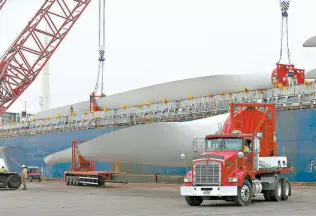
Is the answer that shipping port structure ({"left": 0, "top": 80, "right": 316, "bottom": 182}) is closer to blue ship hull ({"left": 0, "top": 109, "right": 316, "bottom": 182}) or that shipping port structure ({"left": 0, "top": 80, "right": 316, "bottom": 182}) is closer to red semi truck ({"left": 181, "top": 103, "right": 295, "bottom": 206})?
blue ship hull ({"left": 0, "top": 109, "right": 316, "bottom": 182})

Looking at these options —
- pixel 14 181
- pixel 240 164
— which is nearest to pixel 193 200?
pixel 240 164

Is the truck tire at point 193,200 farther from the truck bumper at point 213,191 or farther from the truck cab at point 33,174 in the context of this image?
the truck cab at point 33,174

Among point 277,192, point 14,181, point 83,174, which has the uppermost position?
point 83,174

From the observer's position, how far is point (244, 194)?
2439cm

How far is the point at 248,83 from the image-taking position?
61.4 meters

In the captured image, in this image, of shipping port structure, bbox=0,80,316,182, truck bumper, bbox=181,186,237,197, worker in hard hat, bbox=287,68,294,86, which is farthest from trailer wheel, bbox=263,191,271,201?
worker in hard hat, bbox=287,68,294,86

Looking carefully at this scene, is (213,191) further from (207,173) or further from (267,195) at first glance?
(267,195)

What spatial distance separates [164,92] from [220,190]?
135 feet

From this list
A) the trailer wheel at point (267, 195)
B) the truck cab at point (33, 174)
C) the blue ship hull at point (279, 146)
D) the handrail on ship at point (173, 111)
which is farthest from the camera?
the truck cab at point (33, 174)

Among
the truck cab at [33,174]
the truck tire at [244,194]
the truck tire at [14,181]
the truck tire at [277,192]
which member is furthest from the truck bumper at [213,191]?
the truck cab at [33,174]

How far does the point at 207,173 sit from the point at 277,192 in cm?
397

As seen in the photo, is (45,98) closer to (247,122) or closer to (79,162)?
(79,162)

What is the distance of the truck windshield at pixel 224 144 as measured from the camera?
83.1 ft

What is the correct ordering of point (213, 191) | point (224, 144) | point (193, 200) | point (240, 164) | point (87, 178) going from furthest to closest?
1. point (87, 178)
2. point (224, 144)
3. point (193, 200)
4. point (240, 164)
5. point (213, 191)
